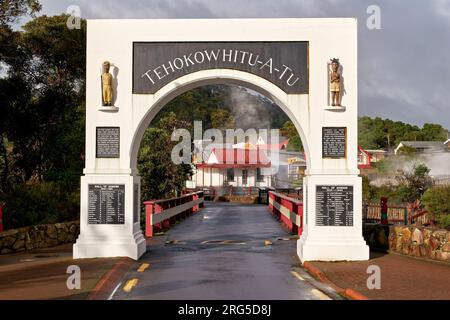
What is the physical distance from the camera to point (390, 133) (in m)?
100

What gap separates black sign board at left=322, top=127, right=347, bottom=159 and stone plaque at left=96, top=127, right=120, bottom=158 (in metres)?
5.52

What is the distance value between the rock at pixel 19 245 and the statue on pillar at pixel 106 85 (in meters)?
5.16

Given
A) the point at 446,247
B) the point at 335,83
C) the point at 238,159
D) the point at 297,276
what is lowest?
the point at 297,276

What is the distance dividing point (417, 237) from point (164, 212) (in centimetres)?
1167

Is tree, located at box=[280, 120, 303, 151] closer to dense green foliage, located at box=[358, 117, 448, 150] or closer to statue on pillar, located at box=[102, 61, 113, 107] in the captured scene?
dense green foliage, located at box=[358, 117, 448, 150]

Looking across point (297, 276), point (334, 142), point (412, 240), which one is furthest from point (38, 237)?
point (412, 240)

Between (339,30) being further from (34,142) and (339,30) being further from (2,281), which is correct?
(34,142)

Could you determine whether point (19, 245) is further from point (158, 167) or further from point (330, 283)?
point (158, 167)

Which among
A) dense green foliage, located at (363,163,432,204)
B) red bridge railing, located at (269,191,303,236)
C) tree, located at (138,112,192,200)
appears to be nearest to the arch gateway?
red bridge railing, located at (269,191,303,236)

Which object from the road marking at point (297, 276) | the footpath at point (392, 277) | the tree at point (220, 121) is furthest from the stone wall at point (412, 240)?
the tree at point (220, 121)

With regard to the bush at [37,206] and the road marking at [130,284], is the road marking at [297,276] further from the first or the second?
the bush at [37,206]

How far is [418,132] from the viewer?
97188 mm

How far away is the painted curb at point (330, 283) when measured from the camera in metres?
9.99

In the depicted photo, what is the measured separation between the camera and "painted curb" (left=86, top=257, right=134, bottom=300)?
1033 centimetres
